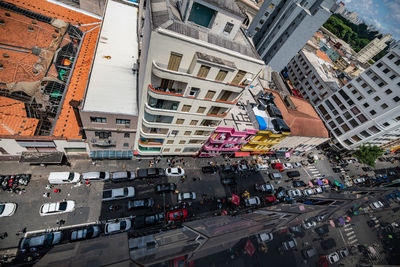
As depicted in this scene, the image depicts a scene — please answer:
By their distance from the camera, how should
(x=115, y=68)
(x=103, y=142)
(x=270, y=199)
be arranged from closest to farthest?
(x=103, y=142) → (x=115, y=68) → (x=270, y=199)

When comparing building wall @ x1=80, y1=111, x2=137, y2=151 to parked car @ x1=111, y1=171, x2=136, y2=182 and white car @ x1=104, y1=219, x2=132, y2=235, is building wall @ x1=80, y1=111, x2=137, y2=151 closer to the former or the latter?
parked car @ x1=111, y1=171, x2=136, y2=182

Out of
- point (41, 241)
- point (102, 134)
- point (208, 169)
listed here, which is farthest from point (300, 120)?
point (41, 241)

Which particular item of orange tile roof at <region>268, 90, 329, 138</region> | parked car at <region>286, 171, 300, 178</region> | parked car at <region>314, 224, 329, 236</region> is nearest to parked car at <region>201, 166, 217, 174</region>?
orange tile roof at <region>268, 90, 329, 138</region>

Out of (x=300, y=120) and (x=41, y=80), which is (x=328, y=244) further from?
(x=41, y=80)

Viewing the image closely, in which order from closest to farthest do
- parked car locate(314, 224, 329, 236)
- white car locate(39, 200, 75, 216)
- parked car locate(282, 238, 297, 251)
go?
1. parked car locate(282, 238, 297, 251)
2. parked car locate(314, 224, 329, 236)
3. white car locate(39, 200, 75, 216)

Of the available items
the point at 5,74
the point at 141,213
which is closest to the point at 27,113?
the point at 5,74

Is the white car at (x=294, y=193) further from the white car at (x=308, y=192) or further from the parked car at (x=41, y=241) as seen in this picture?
the parked car at (x=41, y=241)
